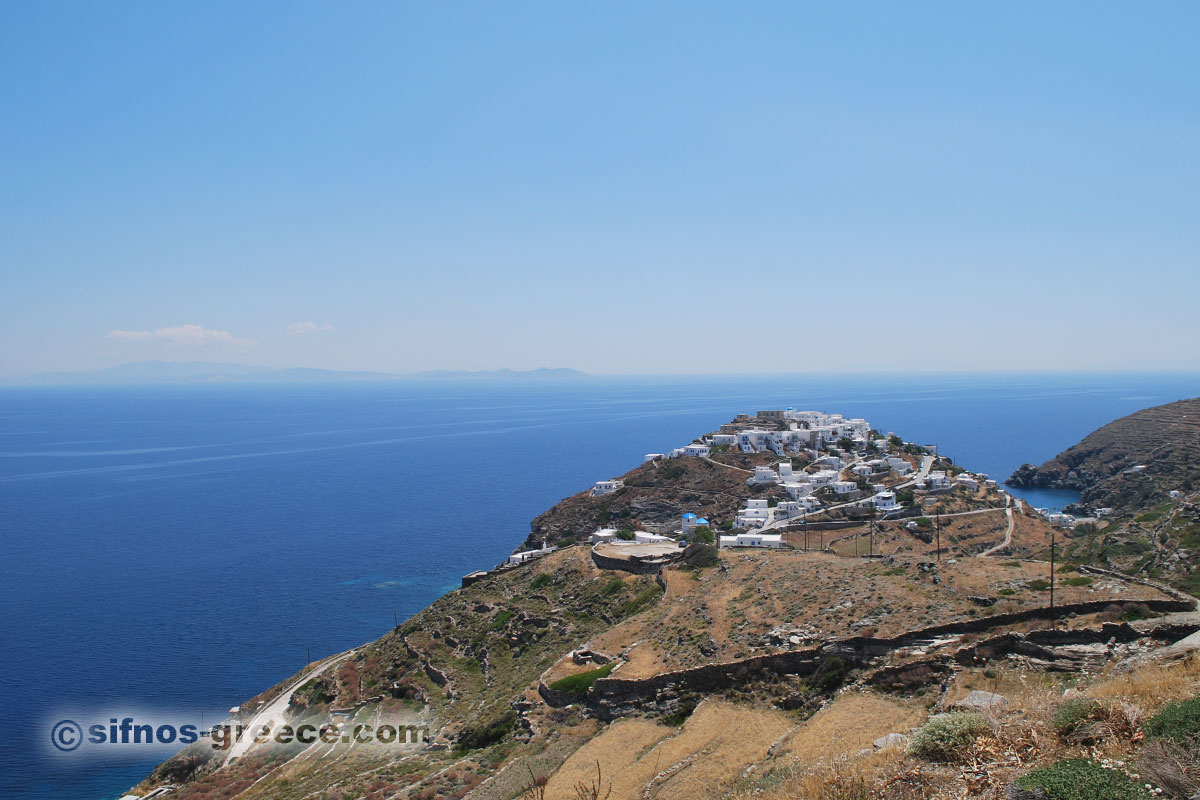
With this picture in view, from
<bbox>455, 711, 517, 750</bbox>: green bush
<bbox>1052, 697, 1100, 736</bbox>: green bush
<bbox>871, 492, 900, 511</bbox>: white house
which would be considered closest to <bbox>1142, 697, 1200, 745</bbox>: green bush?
<bbox>1052, 697, 1100, 736</bbox>: green bush

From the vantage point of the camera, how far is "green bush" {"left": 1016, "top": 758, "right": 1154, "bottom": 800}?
26.3 ft

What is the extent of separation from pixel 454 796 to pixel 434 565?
55.0 m

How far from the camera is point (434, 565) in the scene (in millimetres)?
71875

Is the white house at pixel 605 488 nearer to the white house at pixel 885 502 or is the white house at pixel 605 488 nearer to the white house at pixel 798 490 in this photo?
the white house at pixel 798 490

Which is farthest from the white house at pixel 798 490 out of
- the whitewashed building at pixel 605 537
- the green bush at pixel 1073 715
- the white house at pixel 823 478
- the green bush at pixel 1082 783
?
the green bush at pixel 1082 783

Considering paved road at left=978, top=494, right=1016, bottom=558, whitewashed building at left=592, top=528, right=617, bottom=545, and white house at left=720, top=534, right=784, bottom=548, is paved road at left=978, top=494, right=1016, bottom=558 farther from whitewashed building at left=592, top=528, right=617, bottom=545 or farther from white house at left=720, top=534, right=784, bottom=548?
whitewashed building at left=592, top=528, right=617, bottom=545

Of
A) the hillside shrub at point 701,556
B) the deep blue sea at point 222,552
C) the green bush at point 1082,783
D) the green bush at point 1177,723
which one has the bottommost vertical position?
the deep blue sea at point 222,552

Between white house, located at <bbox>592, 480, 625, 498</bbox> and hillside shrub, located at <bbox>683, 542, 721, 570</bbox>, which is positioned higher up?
hillside shrub, located at <bbox>683, 542, 721, 570</bbox>

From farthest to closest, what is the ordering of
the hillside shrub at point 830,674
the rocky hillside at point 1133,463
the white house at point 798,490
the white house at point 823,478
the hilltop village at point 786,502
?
the rocky hillside at point 1133,463
the white house at point 823,478
the white house at point 798,490
the hilltop village at point 786,502
the hillside shrub at point 830,674

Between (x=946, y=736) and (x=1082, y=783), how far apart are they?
270 centimetres

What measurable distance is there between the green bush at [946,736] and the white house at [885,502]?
52360mm

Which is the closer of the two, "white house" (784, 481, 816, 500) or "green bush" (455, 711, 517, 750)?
"green bush" (455, 711, 517, 750)

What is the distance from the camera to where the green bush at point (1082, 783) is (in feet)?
26.3

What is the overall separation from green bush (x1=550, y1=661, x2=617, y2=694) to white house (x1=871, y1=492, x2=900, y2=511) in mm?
43613
